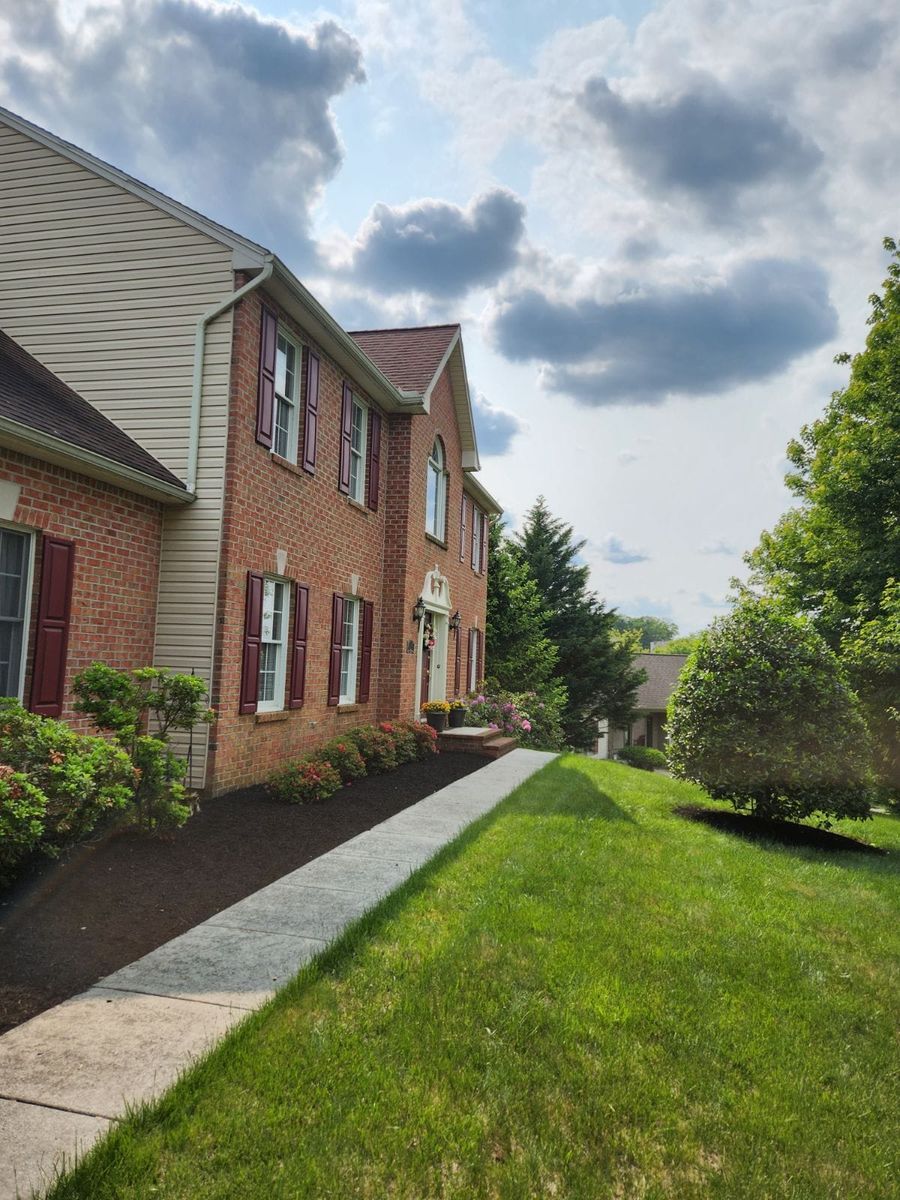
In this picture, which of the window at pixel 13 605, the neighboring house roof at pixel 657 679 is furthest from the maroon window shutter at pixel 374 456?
the neighboring house roof at pixel 657 679

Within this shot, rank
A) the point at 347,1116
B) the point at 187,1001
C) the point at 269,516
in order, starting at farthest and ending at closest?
the point at 269,516 → the point at 187,1001 → the point at 347,1116

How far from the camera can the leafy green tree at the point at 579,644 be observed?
95.9 ft

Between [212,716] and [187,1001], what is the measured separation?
3.62 meters

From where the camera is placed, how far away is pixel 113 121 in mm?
9672

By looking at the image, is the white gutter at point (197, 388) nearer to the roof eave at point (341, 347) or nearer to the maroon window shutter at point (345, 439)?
the roof eave at point (341, 347)

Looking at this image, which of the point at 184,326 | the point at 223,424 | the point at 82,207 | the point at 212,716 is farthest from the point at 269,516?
the point at 82,207

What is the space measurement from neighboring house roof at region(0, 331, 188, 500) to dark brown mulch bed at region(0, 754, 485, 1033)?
3518 mm

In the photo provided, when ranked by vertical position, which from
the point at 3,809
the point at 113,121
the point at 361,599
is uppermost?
the point at 113,121

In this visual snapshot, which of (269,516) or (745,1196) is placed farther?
(269,516)

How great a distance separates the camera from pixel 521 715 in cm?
1848

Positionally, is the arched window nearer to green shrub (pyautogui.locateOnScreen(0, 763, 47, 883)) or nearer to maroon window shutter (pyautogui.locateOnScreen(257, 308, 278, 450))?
maroon window shutter (pyautogui.locateOnScreen(257, 308, 278, 450))

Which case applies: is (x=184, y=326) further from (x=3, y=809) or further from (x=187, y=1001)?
(x=187, y=1001)

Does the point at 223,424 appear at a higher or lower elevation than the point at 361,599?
higher

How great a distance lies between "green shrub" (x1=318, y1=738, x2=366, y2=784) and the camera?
9875 millimetres
